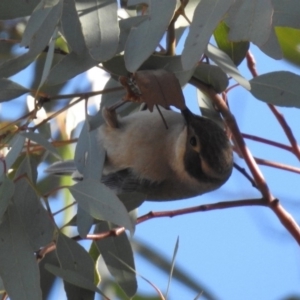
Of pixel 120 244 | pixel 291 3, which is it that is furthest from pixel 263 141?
pixel 291 3

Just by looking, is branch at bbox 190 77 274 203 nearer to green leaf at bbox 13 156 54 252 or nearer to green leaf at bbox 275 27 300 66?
green leaf at bbox 13 156 54 252

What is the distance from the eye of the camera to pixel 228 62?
148 centimetres

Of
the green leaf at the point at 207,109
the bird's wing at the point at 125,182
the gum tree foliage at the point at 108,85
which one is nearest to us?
the gum tree foliage at the point at 108,85

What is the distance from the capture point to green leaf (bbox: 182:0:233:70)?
1.15 metres

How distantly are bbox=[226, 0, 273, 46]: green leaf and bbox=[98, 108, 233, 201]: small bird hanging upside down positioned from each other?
975mm

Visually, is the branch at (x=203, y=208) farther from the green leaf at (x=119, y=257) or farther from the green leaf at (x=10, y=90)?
the green leaf at (x=10, y=90)

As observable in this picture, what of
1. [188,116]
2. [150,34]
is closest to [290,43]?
[188,116]

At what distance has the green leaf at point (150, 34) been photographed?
1.25 m

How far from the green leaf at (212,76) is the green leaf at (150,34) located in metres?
0.31

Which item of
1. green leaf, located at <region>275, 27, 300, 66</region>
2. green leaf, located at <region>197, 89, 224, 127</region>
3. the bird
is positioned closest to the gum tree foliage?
green leaf, located at <region>197, 89, 224, 127</region>

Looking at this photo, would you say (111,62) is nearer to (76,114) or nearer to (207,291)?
(76,114)

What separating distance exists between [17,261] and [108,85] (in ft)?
1.89

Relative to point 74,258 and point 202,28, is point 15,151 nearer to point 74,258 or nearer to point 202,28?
point 74,258

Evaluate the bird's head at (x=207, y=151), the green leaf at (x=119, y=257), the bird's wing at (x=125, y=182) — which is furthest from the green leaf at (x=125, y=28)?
the bird's wing at (x=125, y=182)
